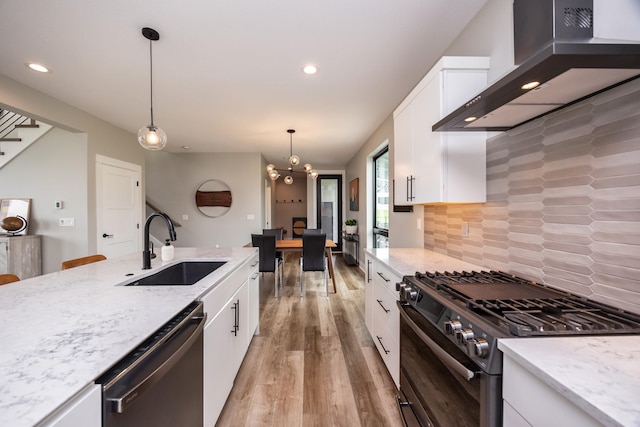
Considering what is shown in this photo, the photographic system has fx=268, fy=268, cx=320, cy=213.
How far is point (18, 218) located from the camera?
3.37 meters

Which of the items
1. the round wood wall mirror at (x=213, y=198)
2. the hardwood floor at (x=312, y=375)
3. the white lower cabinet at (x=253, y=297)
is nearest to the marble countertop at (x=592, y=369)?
the hardwood floor at (x=312, y=375)

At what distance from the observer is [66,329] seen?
82cm

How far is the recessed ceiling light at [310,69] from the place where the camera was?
93.4 inches

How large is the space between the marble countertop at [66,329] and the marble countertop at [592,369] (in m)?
1.03

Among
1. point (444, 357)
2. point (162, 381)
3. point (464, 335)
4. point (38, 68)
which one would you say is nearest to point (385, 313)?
point (444, 357)

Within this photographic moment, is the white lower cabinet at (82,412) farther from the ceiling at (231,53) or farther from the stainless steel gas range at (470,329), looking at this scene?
the ceiling at (231,53)

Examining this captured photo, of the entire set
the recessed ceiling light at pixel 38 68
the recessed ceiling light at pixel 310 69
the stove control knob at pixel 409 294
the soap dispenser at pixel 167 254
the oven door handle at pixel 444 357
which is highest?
the recessed ceiling light at pixel 38 68

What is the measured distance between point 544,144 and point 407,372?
1361 millimetres

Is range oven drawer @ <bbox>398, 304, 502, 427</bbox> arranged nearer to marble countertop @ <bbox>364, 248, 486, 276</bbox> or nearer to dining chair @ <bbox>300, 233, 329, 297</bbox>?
marble countertop @ <bbox>364, 248, 486, 276</bbox>

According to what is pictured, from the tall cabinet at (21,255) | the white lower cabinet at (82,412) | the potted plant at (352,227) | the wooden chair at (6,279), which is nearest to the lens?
the white lower cabinet at (82,412)

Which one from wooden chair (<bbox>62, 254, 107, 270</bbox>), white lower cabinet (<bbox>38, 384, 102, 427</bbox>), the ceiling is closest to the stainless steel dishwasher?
white lower cabinet (<bbox>38, 384, 102, 427</bbox>)

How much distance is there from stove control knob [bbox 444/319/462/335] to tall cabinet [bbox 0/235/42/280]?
461cm

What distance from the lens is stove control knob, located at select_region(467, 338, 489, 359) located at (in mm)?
810

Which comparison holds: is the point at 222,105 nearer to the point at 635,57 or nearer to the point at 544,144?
the point at 544,144
